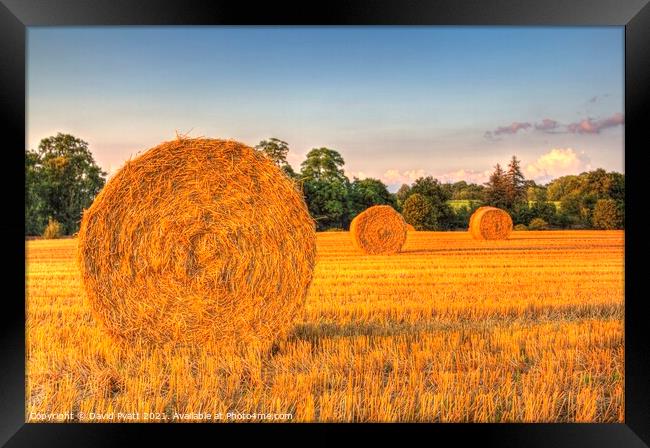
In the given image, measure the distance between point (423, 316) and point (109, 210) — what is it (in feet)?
14.5

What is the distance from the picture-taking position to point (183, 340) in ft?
19.7

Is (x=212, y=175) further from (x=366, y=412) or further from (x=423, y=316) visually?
(x=423, y=316)

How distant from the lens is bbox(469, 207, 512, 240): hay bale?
2078 centimetres

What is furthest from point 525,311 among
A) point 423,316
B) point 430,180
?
point 430,180

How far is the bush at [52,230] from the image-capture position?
20.0 metres

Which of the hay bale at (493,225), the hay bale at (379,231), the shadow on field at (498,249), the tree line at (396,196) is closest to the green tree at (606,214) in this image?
the tree line at (396,196)

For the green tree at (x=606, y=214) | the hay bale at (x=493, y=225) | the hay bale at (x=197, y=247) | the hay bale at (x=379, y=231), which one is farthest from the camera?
the green tree at (x=606, y=214)

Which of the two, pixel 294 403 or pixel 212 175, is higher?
pixel 212 175

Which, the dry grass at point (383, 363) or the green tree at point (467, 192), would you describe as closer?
the dry grass at point (383, 363)

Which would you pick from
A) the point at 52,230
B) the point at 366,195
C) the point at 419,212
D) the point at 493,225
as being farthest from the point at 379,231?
the point at 52,230

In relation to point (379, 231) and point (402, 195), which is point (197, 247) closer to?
point (379, 231)

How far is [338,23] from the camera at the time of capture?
13.9ft

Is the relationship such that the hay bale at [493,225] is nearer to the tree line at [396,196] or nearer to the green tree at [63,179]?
the tree line at [396,196]

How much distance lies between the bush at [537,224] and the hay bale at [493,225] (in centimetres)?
469
